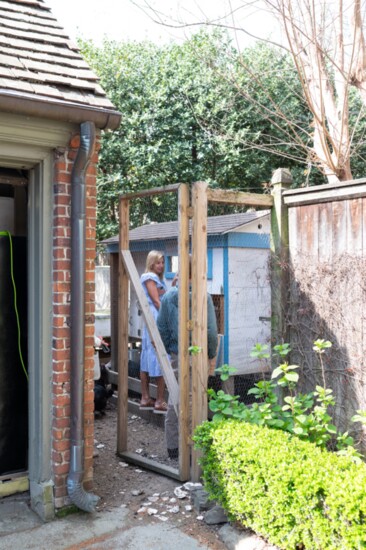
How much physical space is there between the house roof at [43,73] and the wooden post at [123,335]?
4.28ft

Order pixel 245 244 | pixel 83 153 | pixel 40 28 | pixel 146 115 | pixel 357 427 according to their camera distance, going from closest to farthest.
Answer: pixel 83 153
pixel 357 427
pixel 40 28
pixel 245 244
pixel 146 115

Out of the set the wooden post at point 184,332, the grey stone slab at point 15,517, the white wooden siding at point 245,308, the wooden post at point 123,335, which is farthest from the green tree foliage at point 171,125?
the grey stone slab at point 15,517

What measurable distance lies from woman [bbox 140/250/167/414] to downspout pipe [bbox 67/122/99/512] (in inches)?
80.3

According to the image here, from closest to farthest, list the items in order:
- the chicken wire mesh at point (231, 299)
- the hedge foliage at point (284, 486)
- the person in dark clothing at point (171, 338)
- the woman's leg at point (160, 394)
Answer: the hedge foliage at point (284, 486), the person in dark clothing at point (171, 338), the chicken wire mesh at point (231, 299), the woman's leg at point (160, 394)

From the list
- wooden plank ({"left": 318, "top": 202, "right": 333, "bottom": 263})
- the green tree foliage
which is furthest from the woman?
the green tree foliage

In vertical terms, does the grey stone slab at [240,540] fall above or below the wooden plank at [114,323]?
below

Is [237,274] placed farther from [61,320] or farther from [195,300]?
[61,320]

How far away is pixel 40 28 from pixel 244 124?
9033 mm

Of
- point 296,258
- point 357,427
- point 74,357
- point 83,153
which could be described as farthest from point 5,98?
point 357,427

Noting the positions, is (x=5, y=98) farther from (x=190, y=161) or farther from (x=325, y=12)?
(x=190, y=161)

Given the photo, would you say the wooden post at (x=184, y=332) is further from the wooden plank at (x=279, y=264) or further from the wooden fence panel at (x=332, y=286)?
the wooden fence panel at (x=332, y=286)

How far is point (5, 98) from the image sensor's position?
346 cm

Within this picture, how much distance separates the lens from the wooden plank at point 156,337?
15.3ft

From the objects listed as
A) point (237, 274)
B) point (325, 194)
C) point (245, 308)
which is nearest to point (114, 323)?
point (237, 274)
